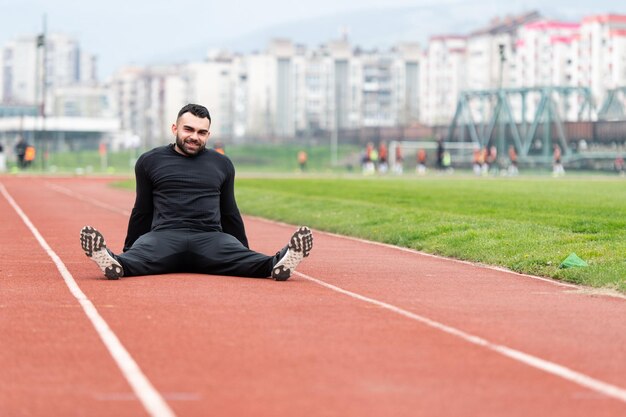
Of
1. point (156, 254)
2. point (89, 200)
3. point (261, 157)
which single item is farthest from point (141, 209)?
point (261, 157)

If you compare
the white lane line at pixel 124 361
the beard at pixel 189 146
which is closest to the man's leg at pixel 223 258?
the beard at pixel 189 146

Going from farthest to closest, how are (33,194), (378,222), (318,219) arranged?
(33,194) → (318,219) → (378,222)

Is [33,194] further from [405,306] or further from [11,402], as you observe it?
[11,402]

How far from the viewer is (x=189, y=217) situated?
16.0 m

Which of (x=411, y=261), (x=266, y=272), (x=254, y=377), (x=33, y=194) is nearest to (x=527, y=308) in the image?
(x=266, y=272)

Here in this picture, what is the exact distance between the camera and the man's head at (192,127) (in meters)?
16.0

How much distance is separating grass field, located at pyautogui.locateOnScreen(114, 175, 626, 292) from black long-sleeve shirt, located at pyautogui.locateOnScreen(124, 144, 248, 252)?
3663 mm

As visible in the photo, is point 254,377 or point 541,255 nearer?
point 254,377

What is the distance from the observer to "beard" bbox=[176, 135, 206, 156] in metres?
16.1

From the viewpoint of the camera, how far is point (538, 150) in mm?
114562

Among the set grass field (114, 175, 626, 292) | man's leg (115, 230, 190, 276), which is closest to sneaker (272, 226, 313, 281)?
man's leg (115, 230, 190, 276)

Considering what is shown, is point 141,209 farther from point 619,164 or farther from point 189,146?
point 619,164

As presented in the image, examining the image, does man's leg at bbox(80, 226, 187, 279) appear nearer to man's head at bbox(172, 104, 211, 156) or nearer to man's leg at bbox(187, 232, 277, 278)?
man's leg at bbox(187, 232, 277, 278)

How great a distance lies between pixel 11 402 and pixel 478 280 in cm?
934
